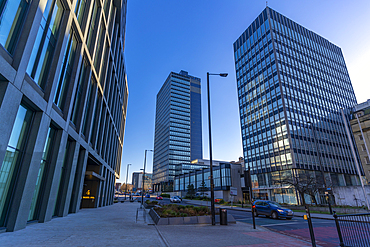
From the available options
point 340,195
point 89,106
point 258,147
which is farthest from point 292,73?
point 89,106

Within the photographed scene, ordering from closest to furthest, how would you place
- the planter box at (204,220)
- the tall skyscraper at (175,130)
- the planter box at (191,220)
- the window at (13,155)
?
1. the window at (13,155)
2. the planter box at (191,220)
3. the planter box at (204,220)
4. the tall skyscraper at (175,130)

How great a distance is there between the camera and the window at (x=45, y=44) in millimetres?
10266

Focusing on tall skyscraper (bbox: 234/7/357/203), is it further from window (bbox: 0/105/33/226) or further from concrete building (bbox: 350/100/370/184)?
window (bbox: 0/105/33/226)

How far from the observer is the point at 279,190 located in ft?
170

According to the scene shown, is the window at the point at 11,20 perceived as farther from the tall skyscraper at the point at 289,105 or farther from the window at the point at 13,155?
the tall skyscraper at the point at 289,105

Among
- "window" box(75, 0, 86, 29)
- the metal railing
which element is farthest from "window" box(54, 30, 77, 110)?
the metal railing

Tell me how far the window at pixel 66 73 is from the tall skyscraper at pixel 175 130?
11130 cm

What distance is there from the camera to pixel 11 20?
26.9ft

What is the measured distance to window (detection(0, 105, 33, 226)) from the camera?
27.0 feet

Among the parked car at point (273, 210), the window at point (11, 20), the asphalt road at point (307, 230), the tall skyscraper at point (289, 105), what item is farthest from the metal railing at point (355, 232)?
the tall skyscraper at point (289, 105)

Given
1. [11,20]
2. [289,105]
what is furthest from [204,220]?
[289,105]

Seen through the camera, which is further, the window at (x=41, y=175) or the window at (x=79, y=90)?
the window at (x=79, y=90)

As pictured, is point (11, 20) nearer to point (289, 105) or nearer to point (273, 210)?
point (273, 210)

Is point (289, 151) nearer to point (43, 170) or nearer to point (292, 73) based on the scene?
A: point (292, 73)
